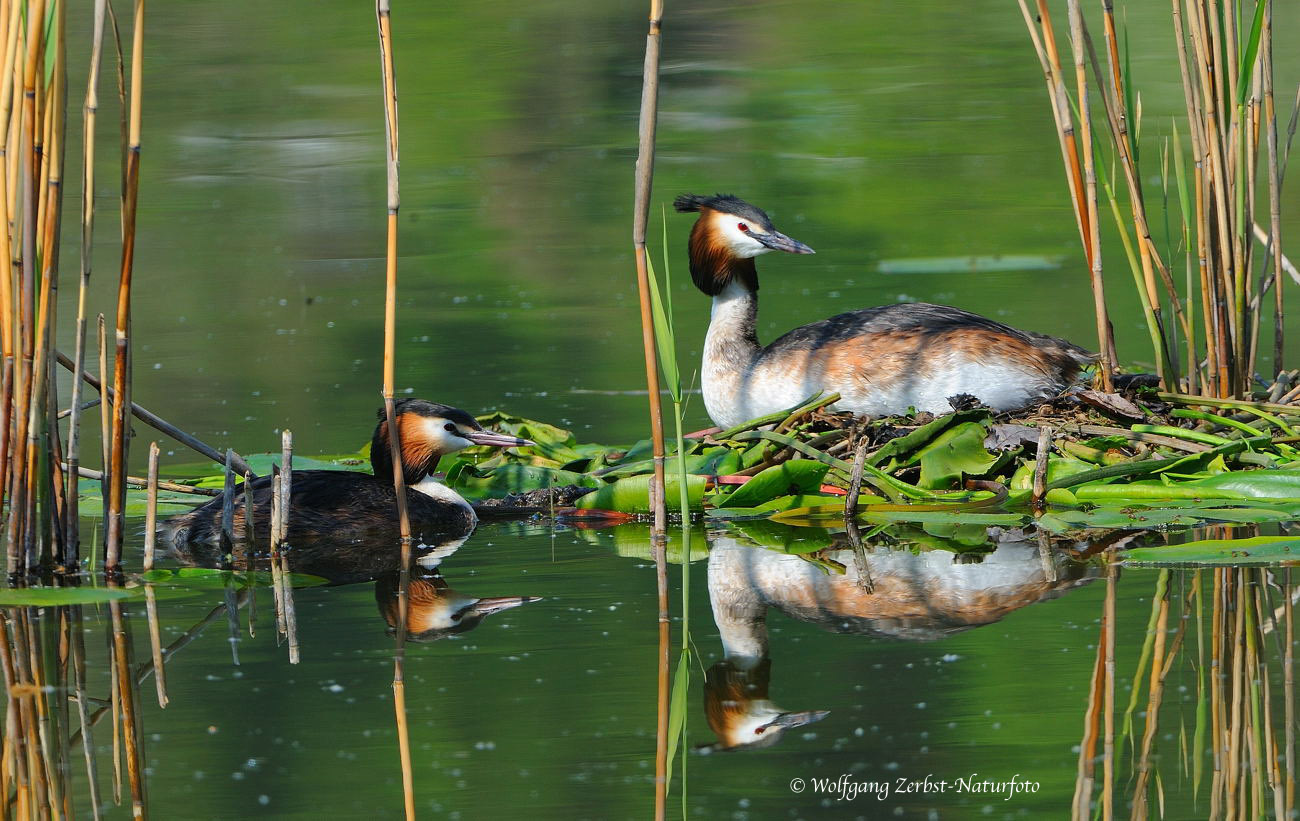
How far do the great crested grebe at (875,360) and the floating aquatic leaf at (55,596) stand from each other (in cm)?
300

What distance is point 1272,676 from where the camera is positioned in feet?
14.0

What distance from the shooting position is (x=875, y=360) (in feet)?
24.0

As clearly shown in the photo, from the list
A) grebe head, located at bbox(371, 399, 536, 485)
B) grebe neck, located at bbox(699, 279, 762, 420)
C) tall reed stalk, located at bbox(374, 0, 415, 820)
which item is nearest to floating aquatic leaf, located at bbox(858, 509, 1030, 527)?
grebe head, located at bbox(371, 399, 536, 485)

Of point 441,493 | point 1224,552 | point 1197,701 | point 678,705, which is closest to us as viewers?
point 1197,701

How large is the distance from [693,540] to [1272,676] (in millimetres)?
2138

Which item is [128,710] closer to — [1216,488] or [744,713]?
[744,713]

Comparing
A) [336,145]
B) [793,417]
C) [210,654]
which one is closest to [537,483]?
[793,417]

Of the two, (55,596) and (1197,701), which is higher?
(55,596)

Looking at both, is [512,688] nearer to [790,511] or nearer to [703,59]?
[790,511]

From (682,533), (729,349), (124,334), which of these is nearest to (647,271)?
(682,533)

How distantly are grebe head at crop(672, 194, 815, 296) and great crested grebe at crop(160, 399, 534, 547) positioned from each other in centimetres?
165

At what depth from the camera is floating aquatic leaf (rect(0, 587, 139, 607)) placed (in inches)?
202

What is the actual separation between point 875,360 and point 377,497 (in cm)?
199

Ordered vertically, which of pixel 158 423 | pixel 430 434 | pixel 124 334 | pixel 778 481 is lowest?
pixel 778 481
